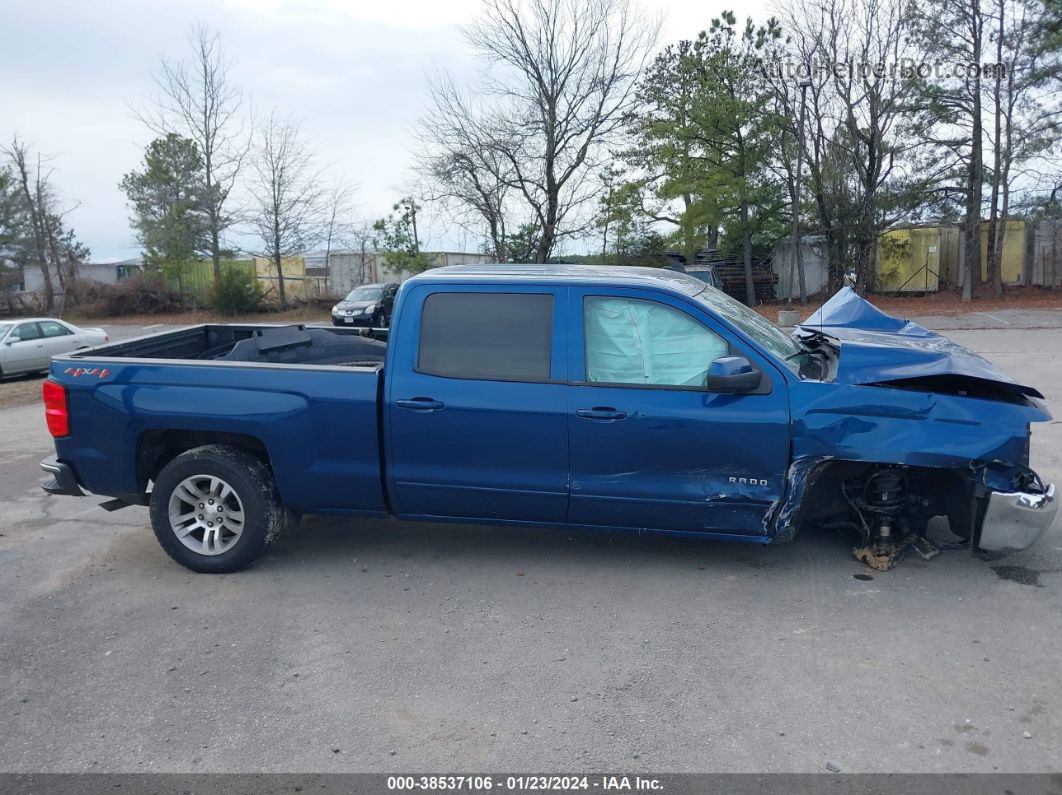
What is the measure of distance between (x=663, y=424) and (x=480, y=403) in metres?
1.03

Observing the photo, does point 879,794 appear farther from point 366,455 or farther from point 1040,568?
point 366,455

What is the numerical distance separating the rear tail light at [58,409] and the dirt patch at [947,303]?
24370mm

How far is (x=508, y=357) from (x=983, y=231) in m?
30.7

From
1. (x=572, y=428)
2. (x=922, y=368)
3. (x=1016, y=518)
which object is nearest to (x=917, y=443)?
(x=922, y=368)

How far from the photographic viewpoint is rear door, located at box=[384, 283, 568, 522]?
481cm

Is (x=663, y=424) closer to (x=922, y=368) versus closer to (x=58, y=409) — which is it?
(x=922, y=368)

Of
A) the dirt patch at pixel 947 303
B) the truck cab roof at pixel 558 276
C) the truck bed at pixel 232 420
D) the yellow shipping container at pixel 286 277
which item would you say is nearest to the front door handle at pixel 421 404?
the truck bed at pixel 232 420

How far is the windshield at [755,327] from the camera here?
4.86m

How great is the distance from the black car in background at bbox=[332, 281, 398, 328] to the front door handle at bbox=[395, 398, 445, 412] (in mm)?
21993

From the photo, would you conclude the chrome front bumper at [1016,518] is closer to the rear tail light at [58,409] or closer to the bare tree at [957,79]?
the rear tail light at [58,409]

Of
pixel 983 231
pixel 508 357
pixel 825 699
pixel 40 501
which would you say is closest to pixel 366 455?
pixel 508 357

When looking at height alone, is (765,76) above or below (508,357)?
above

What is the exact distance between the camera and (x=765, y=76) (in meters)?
29.5

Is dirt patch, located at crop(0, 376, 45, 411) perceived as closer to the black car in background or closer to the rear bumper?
the rear bumper
